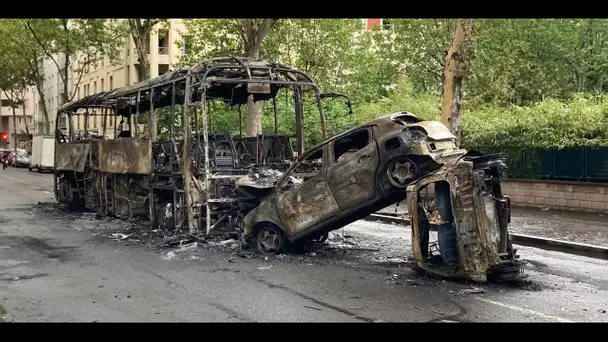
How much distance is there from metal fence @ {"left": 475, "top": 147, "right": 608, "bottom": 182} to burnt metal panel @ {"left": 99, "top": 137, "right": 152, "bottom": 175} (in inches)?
324

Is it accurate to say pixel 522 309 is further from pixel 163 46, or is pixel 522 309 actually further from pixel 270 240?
pixel 163 46

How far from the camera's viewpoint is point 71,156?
59.0 feet

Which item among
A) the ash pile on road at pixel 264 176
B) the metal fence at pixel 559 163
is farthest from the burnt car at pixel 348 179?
the metal fence at pixel 559 163

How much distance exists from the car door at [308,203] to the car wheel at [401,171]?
100 cm

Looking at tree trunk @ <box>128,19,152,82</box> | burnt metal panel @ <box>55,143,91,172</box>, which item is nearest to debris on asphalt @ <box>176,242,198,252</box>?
burnt metal panel @ <box>55,143,91,172</box>

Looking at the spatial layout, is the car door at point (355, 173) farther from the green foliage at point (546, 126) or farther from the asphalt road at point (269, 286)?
the green foliage at point (546, 126)

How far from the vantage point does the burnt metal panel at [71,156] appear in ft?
56.3

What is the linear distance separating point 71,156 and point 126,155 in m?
4.42

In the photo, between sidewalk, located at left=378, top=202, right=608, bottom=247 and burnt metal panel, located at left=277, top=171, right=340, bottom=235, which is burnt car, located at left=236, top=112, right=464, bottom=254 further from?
sidewalk, located at left=378, top=202, right=608, bottom=247

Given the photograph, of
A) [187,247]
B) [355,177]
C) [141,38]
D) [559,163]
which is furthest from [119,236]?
[141,38]
